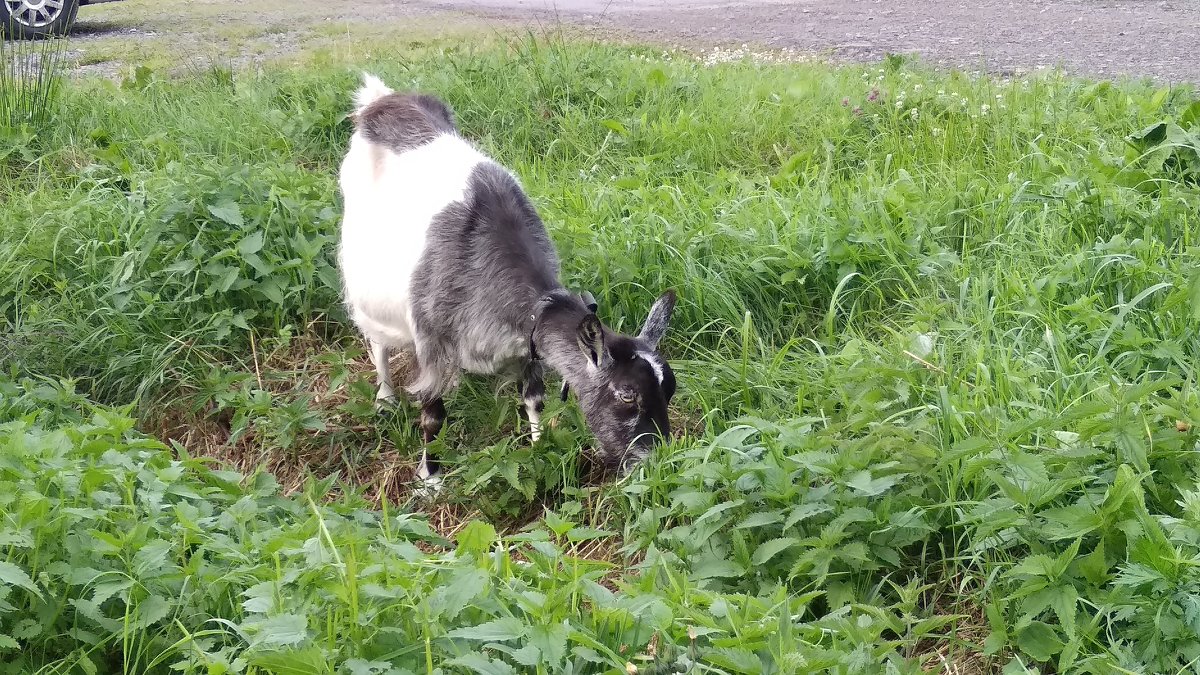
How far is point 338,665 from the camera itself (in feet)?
7.16

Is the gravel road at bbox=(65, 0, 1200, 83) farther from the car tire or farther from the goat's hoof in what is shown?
the goat's hoof

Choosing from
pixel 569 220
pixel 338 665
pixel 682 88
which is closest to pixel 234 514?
pixel 338 665

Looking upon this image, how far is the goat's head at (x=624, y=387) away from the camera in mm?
3570

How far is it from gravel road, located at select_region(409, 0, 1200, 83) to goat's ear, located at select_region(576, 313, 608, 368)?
4.77 m

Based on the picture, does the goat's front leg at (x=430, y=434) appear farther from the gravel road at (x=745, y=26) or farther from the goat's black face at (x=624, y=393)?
the gravel road at (x=745, y=26)

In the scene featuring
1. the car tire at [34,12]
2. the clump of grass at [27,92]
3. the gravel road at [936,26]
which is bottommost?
the gravel road at [936,26]

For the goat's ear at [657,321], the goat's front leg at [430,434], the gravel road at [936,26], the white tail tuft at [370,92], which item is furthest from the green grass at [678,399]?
the gravel road at [936,26]

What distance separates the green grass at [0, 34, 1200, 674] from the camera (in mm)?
2391

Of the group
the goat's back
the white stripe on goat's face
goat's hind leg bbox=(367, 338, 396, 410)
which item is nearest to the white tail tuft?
the goat's back

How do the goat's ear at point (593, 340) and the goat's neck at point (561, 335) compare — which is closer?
the goat's ear at point (593, 340)

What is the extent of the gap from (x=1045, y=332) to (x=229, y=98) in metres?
5.36

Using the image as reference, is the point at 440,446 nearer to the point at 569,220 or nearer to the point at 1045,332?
the point at 569,220

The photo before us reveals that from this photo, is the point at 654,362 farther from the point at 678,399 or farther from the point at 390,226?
the point at 390,226

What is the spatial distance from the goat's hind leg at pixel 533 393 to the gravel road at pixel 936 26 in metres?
4.62
